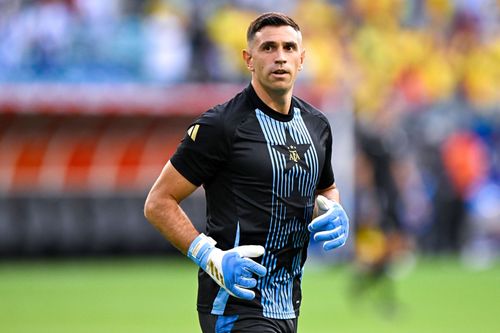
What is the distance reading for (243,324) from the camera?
667 cm

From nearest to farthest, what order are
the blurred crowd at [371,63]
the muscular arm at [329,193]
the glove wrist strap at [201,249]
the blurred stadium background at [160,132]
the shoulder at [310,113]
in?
the glove wrist strap at [201,249], the shoulder at [310,113], the muscular arm at [329,193], the blurred stadium background at [160,132], the blurred crowd at [371,63]

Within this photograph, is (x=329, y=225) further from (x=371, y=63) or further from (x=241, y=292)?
(x=371, y=63)

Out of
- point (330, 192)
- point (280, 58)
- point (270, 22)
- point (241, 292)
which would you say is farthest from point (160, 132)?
point (241, 292)

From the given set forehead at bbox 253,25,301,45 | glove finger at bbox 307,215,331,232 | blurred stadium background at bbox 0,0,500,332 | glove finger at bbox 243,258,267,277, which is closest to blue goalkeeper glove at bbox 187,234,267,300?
glove finger at bbox 243,258,267,277

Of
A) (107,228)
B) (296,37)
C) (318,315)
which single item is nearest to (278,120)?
(296,37)

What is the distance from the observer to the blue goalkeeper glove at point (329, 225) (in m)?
6.72

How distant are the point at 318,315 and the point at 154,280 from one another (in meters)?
5.19

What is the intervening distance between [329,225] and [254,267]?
1.95 ft

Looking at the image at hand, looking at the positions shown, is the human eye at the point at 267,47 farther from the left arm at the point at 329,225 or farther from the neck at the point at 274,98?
the left arm at the point at 329,225

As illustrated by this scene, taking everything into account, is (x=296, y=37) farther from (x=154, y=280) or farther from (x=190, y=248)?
(x=154, y=280)

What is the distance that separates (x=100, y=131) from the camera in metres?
24.5

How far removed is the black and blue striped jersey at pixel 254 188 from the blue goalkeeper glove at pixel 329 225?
115 millimetres

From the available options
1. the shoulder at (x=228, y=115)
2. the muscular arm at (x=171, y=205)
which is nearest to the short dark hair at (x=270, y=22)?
the shoulder at (x=228, y=115)

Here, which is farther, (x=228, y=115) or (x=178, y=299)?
(x=178, y=299)
